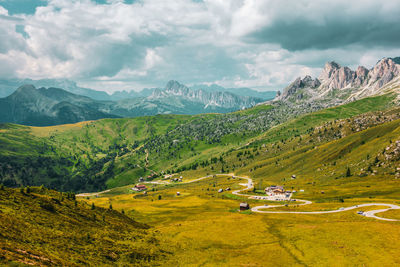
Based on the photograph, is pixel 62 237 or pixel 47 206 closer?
pixel 62 237

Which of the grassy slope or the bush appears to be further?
the bush

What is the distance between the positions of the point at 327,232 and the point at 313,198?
106 metres

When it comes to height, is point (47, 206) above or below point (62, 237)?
above

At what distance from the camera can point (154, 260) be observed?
62469mm

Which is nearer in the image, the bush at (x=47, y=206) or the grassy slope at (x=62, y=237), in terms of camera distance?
the grassy slope at (x=62, y=237)

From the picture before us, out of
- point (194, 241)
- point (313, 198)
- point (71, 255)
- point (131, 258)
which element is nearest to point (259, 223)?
point (194, 241)

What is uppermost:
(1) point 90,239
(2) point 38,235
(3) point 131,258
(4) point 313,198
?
(2) point 38,235

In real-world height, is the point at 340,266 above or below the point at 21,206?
below

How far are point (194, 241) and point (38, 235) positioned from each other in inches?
1924

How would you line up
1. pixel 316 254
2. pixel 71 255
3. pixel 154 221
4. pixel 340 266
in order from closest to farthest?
pixel 71 255 → pixel 340 266 → pixel 316 254 → pixel 154 221

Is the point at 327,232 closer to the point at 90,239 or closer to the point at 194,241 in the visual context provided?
the point at 194,241

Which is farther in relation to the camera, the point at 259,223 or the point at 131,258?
the point at 259,223

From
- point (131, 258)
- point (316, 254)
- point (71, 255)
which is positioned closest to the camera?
point (71, 255)

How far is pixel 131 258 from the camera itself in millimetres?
59031
